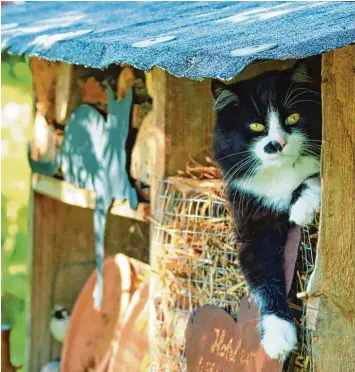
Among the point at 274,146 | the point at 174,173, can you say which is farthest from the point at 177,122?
the point at 274,146

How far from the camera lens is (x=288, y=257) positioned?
12.8ft

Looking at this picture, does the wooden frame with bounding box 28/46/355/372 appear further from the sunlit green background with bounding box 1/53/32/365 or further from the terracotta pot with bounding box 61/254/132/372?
the sunlit green background with bounding box 1/53/32/365

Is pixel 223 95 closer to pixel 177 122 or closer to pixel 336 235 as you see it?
pixel 177 122

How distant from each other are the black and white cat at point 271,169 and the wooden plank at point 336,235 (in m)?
0.17

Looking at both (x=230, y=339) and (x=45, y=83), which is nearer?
(x=230, y=339)

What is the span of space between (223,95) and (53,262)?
271cm

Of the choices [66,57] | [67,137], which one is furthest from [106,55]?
[67,137]

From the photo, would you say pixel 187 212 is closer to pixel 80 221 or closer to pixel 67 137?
pixel 67 137

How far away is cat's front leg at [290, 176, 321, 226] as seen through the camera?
3.74 m

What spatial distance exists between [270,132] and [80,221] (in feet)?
9.45

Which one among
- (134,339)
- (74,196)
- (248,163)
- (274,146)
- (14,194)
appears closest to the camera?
(274,146)

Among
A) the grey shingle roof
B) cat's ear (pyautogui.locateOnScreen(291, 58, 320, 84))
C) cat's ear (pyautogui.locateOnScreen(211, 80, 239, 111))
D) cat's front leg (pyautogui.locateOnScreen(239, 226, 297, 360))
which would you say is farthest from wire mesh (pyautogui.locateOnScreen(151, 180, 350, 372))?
the grey shingle roof

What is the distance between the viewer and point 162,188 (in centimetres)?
486

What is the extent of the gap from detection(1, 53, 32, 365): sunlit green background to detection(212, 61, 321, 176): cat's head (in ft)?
15.4
